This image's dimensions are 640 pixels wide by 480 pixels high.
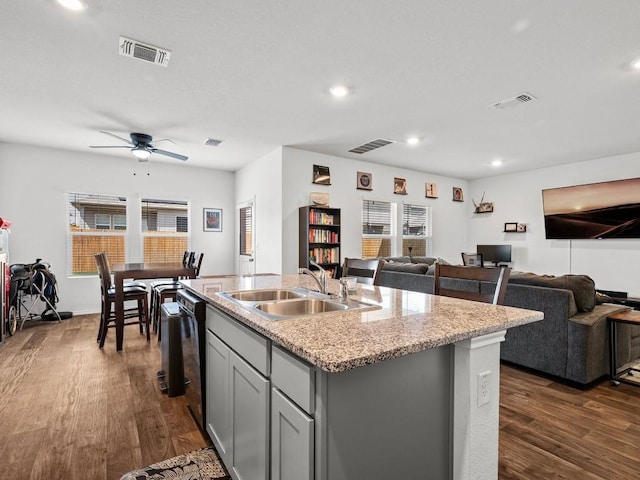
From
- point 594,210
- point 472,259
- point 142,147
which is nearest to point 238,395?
point 142,147

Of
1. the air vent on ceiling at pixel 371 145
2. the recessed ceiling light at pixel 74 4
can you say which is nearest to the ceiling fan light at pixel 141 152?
the recessed ceiling light at pixel 74 4

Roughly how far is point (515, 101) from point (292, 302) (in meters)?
3.26

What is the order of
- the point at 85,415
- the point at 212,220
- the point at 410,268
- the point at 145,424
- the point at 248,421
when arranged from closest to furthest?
the point at 248,421 < the point at 145,424 < the point at 85,415 < the point at 410,268 < the point at 212,220

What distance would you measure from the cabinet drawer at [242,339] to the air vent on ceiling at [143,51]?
2.05 metres

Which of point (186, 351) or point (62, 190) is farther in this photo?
point (62, 190)

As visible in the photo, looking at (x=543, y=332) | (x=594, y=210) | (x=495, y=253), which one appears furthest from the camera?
(x=495, y=253)

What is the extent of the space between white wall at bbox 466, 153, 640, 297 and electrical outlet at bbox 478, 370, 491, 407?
6063 millimetres

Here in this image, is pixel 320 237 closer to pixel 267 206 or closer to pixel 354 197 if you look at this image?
pixel 267 206

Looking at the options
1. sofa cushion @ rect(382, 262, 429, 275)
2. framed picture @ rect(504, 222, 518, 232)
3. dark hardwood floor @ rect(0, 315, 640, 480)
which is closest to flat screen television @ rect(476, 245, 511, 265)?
framed picture @ rect(504, 222, 518, 232)

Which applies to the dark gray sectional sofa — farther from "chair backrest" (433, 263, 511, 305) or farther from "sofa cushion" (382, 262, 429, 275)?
"chair backrest" (433, 263, 511, 305)

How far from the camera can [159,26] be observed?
232 centimetres

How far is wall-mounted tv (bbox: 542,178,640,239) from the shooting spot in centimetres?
550

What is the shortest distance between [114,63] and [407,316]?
9.96 feet

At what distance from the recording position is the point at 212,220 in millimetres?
6719
